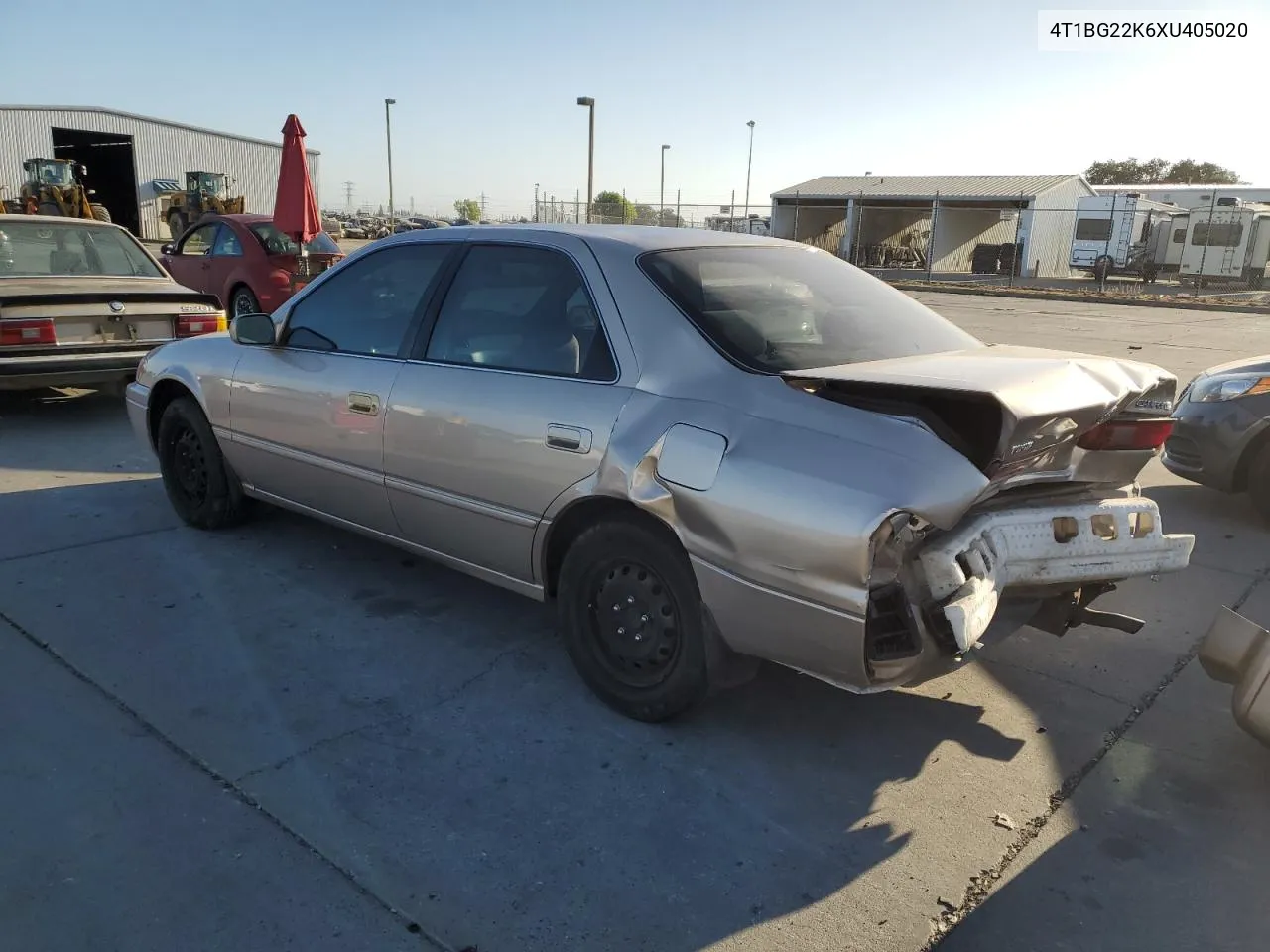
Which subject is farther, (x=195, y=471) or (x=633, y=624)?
(x=195, y=471)

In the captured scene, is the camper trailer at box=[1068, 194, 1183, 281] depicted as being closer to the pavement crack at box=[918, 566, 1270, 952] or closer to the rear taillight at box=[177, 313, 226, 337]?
the rear taillight at box=[177, 313, 226, 337]

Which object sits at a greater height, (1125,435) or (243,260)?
(243,260)

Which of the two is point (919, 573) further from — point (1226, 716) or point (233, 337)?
point (233, 337)

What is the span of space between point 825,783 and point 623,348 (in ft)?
4.94

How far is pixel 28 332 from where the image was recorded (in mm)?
6562

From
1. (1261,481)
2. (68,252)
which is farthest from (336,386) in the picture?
(68,252)

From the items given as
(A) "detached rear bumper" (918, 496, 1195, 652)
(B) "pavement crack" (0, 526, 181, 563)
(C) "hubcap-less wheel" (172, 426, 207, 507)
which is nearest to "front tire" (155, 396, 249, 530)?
(C) "hubcap-less wheel" (172, 426, 207, 507)

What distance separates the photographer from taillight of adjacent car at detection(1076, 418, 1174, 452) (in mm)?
3070

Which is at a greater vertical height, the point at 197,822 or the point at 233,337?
the point at 233,337

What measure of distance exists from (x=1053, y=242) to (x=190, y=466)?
40527 millimetres

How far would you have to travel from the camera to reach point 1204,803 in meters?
2.79

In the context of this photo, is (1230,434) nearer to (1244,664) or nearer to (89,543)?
(1244,664)

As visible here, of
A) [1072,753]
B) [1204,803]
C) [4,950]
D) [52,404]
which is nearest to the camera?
[4,950]

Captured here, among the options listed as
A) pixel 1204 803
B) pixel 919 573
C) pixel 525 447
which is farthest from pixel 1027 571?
pixel 525 447
